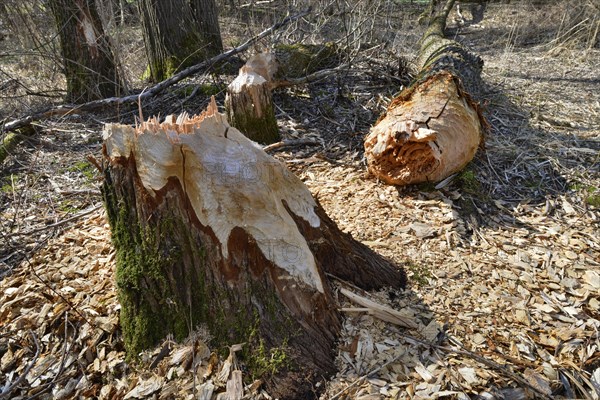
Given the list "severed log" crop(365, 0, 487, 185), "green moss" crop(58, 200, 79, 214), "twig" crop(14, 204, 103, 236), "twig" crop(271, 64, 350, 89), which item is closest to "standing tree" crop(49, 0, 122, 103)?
"twig" crop(271, 64, 350, 89)

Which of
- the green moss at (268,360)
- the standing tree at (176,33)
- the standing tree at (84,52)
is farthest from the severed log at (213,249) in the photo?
the standing tree at (176,33)

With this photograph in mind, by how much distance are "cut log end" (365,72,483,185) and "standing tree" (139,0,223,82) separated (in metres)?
3.62

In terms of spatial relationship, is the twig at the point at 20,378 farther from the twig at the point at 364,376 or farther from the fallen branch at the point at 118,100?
the fallen branch at the point at 118,100

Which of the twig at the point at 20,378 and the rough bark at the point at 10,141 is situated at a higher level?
the rough bark at the point at 10,141

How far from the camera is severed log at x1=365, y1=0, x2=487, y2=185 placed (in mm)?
3244

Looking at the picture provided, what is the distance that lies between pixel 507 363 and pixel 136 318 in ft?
6.05

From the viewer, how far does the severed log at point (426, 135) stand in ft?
10.6

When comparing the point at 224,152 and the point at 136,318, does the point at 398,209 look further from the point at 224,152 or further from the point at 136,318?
the point at 136,318

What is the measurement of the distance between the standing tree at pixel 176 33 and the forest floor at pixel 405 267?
5.42 ft

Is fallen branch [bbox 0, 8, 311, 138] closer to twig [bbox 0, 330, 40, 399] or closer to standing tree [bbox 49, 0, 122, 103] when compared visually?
standing tree [bbox 49, 0, 122, 103]

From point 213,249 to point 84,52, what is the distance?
17.0 ft

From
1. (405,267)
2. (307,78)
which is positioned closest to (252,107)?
(307,78)

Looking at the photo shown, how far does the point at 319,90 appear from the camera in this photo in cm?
544

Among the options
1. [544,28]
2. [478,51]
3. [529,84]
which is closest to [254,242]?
[529,84]
